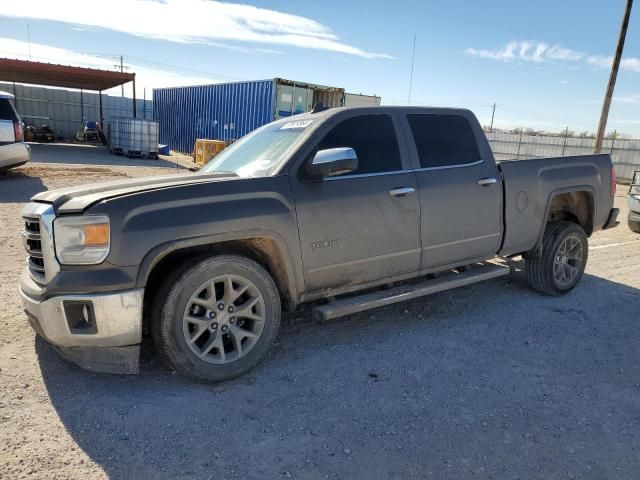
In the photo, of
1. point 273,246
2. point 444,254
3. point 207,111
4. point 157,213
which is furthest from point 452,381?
point 207,111

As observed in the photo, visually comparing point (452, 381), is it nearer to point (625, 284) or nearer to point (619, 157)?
point (625, 284)

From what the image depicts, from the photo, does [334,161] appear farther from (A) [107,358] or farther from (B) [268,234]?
(A) [107,358]

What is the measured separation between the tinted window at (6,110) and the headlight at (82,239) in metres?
10.3

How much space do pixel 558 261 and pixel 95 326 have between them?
475 centimetres

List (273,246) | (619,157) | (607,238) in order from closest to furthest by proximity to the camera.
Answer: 1. (273,246)
2. (607,238)
3. (619,157)

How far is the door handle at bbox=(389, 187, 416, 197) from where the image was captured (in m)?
3.95

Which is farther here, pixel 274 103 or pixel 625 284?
pixel 274 103

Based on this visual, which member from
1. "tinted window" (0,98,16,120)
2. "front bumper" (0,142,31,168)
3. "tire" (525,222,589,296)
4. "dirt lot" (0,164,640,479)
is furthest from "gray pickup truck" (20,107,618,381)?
"front bumper" (0,142,31,168)

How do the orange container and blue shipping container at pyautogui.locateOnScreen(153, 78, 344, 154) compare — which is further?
blue shipping container at pyautogui.locateOnScreen(153, 78, 344, 154)

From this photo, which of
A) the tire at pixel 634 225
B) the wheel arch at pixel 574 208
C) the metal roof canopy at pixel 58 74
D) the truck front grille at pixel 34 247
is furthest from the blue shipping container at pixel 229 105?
the truck front grille at pixel 34 247

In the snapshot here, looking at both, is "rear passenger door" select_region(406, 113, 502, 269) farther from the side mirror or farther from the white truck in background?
the white truck in background

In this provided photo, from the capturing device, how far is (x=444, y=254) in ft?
14.4

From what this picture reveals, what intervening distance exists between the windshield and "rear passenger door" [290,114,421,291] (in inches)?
9.9

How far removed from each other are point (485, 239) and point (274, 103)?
17699 millimetres
